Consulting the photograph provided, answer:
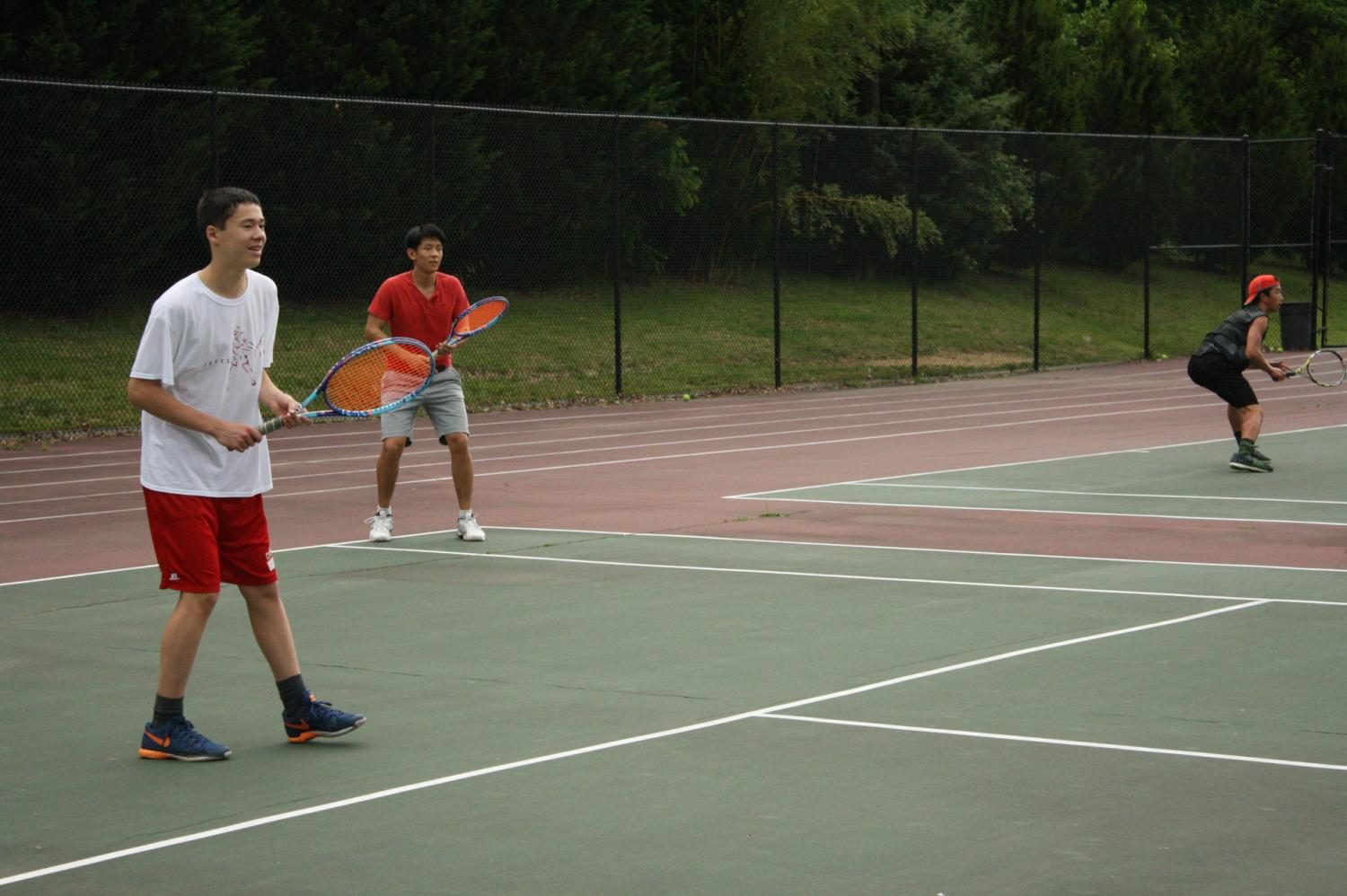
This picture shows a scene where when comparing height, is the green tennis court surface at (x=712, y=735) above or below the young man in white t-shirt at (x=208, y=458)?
below

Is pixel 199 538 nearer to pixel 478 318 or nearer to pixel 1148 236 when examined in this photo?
pixel 478 318

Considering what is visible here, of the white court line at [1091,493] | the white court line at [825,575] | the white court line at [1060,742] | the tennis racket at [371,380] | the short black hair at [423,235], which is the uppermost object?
the short black hair at [423,235]

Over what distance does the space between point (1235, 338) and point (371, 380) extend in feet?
31.4

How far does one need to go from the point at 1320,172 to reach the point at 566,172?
43.4ft

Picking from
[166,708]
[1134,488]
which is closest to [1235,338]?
[1134,488]

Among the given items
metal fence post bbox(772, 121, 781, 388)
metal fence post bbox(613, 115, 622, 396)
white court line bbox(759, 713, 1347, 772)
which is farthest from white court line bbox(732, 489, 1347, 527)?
metal fence post bbox(772, 121, 781, 388)

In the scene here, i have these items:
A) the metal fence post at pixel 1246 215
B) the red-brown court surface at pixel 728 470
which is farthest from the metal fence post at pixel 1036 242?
the metal fence post at pixel 1246 215

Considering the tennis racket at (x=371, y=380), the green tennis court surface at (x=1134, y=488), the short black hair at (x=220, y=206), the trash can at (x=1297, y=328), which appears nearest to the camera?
the short black hair at (x=220, y=206)

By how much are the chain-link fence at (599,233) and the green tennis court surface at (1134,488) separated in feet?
26.8

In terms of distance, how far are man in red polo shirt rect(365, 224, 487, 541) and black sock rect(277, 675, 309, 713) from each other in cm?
488

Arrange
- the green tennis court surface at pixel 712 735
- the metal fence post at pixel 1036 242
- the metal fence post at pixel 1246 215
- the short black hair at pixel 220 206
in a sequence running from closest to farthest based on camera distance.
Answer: the green tennis court surface at pixel 712 735
the short black hair at pixel 220 206
the metal fence post at pixel 1036 242
the metal fence post at pixel 1246 215

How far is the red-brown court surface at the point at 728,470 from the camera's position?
11305 millimetres

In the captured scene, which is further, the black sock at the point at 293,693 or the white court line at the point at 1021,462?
the white court line at the point at 1021,462

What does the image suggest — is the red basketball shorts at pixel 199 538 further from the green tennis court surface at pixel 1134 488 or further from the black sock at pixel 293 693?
the green tennis court surface at pixel 1134 488
